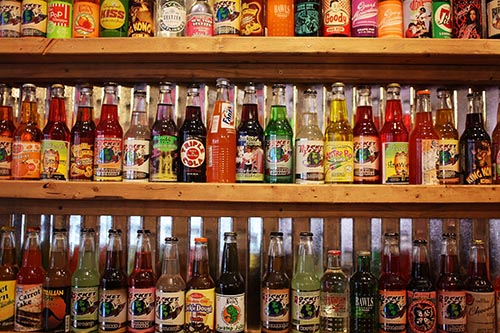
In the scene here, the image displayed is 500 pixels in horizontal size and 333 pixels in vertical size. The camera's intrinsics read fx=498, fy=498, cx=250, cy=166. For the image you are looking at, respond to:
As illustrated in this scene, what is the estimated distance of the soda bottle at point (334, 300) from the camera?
4.66 feet

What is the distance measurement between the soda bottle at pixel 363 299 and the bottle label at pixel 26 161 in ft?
3.27

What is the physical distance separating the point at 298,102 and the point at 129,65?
1.90ft

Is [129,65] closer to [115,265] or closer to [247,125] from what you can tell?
[247,125]

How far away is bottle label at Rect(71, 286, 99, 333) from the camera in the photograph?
1438 mm

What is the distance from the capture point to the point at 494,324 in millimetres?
1430

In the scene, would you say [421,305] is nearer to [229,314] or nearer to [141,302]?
[229,314]

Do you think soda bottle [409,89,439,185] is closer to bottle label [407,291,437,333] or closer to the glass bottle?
the glass bottle

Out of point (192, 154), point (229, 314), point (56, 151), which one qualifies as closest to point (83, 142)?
point (56, 151)

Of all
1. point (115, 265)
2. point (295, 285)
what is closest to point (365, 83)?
point (295, 285)

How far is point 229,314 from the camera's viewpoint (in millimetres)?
Answer: 1396

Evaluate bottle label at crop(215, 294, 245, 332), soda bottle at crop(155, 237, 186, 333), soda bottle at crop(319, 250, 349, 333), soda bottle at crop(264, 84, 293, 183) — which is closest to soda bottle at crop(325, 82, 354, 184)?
soda bottle at crop(264, 84, 293, 183)

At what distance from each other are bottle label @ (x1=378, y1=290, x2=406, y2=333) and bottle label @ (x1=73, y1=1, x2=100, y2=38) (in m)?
1.17

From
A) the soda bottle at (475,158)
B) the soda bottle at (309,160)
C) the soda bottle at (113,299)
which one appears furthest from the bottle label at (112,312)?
the soda bottle at (475,158)

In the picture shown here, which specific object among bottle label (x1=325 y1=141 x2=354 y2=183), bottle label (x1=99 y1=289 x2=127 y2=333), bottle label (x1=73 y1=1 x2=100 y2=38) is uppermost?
bottle label (x1=73 y1=1 x2=100 y2=38)
